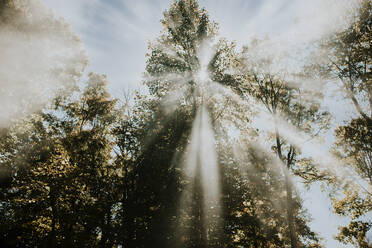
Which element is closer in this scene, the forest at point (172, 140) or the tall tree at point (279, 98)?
the forest at point (172, 140)

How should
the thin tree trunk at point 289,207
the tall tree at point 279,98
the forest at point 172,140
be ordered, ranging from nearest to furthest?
1. the forest at point 172,140
2. the thin tree trunk at point 289,207
3. the tall tree at point 279,98

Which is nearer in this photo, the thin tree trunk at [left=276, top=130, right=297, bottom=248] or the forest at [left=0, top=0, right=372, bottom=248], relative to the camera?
the forest at [left=0, top=0, right=372, bottom=248]

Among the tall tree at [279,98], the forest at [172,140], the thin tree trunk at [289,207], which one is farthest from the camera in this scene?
the tall tree at [279,98]

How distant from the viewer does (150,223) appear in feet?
29.1

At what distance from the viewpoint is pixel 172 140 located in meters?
10.4

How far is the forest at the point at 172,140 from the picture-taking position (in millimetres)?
9523

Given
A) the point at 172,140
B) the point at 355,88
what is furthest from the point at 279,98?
the point at 172,140

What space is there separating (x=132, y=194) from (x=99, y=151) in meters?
4.24

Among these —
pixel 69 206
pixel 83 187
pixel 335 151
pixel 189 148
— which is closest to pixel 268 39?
pixel 335 151

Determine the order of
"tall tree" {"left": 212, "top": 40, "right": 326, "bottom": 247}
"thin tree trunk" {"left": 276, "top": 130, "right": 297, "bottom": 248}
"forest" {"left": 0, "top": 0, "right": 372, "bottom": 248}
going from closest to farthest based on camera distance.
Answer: "forest" {"left": 0, "top": 0, "right": 372, "bottom": 248}, "thin tree trunk" {"left": 276, "top": 130, "right": 297, "bottom": 248}, "tall tree" {"left": 212, "top": 40, "right": 326, "bottom": 247}

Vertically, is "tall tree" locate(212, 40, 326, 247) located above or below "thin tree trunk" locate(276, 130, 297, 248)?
above

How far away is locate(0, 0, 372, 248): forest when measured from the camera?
31.2ft

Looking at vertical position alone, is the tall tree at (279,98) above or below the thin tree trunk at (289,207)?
above

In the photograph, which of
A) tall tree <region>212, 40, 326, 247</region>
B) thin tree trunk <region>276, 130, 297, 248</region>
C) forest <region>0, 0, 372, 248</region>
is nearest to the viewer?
forest <region>0, 0, 372, 248</region>
